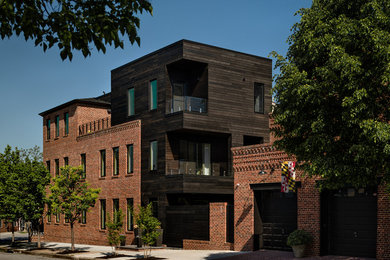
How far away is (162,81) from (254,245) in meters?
13.1

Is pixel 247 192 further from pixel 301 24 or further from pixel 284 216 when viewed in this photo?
pixel 301 24

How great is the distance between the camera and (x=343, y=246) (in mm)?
22719

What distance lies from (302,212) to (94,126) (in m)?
22.3

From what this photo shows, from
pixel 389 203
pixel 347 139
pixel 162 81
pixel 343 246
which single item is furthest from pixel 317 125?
pixel 162 81

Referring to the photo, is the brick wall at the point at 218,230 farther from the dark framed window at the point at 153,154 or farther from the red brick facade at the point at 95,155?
the red brick facade at the point at 95,155

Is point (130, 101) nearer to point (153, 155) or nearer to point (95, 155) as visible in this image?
point (153, 155)

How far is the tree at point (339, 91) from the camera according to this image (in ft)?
50.3

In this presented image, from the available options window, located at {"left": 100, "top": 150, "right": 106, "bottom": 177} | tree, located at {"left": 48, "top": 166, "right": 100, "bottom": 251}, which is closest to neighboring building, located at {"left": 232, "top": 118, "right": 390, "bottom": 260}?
tree, located at {"left": 48, "top": 166, "right": 100, "bottom": 251}

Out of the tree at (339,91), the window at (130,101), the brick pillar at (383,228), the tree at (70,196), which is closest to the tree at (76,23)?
the tree at (339,91)

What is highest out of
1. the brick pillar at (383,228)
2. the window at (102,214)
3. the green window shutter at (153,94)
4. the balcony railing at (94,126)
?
the green window shutter at (153,94)

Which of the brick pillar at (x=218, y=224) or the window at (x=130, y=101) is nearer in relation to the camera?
the brick pillar at (x=218, y=224)

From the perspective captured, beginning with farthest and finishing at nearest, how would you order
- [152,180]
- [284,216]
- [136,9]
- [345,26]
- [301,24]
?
[152,180] < [284,216] < [301,24] < [345,26] < [136,9]

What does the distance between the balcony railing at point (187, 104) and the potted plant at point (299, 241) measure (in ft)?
40.5

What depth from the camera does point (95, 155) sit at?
134 ft
